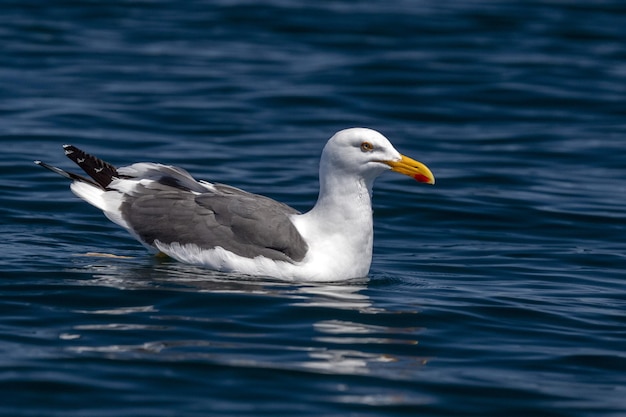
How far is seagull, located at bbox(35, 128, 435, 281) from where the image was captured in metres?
10.4

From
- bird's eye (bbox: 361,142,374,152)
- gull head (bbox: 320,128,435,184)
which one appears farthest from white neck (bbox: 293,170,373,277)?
bird's eye (bbox: 361,142,374,152)

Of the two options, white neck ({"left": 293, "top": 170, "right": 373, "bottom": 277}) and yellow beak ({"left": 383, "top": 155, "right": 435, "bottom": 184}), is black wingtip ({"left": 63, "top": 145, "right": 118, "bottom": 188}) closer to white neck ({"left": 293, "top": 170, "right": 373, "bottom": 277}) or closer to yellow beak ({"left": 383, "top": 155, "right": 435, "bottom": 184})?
white neck ({"left": 293, "top": 170, "right": 373, "bottom": 277})

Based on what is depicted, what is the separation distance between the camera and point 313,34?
23688 millimetres

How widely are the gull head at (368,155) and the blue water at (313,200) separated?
38.3 inches

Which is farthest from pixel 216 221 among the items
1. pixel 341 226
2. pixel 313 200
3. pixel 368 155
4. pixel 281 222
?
pixel 313 200

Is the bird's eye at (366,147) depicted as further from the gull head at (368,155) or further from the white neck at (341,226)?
the white neck at (341,226)

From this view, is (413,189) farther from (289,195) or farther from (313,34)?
(313,34)

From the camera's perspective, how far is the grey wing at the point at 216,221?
409 inches

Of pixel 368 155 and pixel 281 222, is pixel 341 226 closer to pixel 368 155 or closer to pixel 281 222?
pixel 281 222

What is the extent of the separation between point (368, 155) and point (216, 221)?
137 cm

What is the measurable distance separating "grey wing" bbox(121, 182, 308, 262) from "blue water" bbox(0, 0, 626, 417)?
300 millimetres

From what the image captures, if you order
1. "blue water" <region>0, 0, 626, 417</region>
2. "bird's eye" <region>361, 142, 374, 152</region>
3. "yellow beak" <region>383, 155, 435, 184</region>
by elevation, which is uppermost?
"bird's eye" <region>361, 142, 374, 152</region>

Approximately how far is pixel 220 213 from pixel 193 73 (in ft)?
34.9

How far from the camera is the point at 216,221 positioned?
34.9 ft
